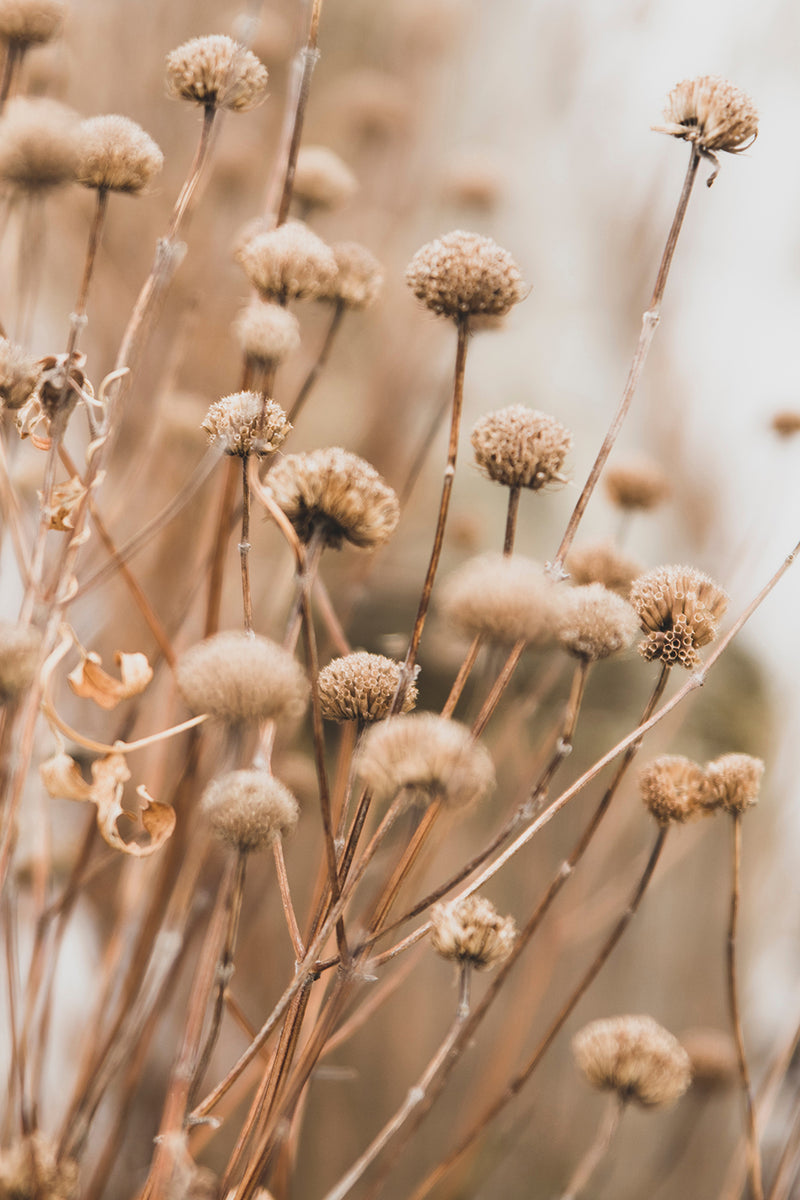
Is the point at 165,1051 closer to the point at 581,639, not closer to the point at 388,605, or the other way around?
the point at 388,605

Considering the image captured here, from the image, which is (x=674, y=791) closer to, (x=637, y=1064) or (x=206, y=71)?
(x=637, y=1064)

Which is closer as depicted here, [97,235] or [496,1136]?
[97,235]

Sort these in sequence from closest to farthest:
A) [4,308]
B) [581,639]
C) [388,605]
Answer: [581,639] → [4,308] → [388,605]

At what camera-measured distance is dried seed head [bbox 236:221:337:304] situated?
260 mm

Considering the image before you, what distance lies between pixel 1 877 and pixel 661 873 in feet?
1.44

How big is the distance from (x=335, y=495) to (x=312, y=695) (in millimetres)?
52

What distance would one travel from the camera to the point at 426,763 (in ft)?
0.63

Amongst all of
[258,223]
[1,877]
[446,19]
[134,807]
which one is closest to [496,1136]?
[134,807]

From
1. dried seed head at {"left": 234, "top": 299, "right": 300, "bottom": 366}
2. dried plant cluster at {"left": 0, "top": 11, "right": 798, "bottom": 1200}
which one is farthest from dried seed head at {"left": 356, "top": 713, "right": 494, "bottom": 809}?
dried seed head at {"left": 234, "top": 299, "right": 300, "bottom": 366}

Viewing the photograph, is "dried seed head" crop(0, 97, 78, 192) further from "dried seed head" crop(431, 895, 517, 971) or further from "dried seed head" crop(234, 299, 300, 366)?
"dried seed head" crop(431, 895, 517, 971)

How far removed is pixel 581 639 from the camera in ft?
0.81

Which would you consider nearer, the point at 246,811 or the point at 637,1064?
the point at 246,811

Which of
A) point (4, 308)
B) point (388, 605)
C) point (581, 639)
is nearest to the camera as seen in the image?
point (581, 639)

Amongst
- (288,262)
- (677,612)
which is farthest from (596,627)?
(288,262)
